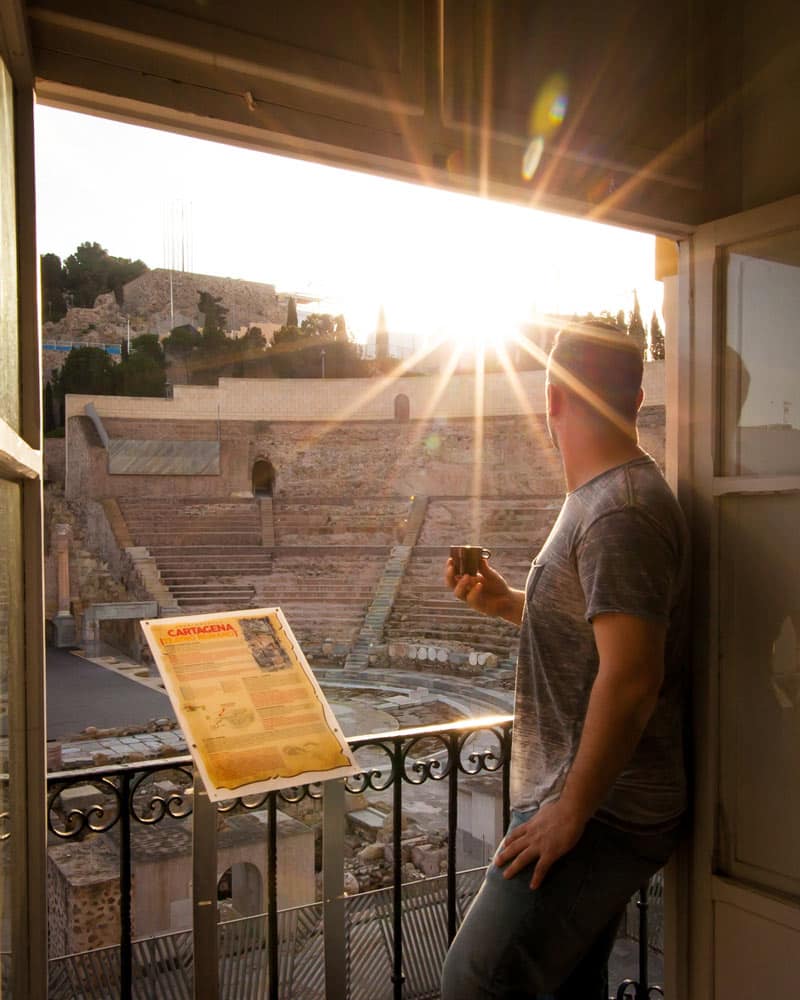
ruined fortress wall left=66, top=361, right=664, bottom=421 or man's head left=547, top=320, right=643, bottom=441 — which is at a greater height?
ruined fortress wall left=66, top=361, right=664, bottom=421

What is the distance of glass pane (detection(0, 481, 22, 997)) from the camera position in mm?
835

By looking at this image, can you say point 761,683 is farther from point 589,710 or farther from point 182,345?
point 182,345

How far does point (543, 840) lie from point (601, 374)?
59 cm

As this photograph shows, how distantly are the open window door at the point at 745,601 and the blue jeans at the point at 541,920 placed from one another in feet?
0.92

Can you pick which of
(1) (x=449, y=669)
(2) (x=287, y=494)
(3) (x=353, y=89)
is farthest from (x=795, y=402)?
(2) (x=287, y=494)

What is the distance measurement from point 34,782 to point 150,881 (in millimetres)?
4676

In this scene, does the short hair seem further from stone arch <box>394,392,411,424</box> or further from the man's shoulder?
stone arch <box>394,392,411,424</box>

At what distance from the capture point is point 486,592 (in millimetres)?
1437

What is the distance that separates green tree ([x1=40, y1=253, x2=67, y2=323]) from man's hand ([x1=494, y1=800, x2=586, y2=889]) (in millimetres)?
29032

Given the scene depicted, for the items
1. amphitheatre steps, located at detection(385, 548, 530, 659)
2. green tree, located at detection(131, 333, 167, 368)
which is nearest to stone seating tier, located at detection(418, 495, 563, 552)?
amphitheatre steps, located at detection(385, 548, 530, 659)

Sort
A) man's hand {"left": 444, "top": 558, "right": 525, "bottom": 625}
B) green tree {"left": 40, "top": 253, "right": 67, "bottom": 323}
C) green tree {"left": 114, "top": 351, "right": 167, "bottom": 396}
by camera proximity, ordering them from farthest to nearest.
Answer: green tree {"left": 40, "top": 253, "right": 67, "bottom": 323}, green tree {"left": 114, "top": 351, "right": 167, "bottom": 396}, man's hand {"left": 444, "top": 558, "right": 525, "bottom": 625}

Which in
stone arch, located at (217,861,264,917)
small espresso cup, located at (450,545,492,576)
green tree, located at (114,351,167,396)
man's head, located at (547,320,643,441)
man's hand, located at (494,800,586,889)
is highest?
green tree, located at (114,351,167,396)

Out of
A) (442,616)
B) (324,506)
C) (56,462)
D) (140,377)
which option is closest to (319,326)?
(140,377)

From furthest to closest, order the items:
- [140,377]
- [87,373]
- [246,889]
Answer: [140,377] < [87,373] < [246,889]
